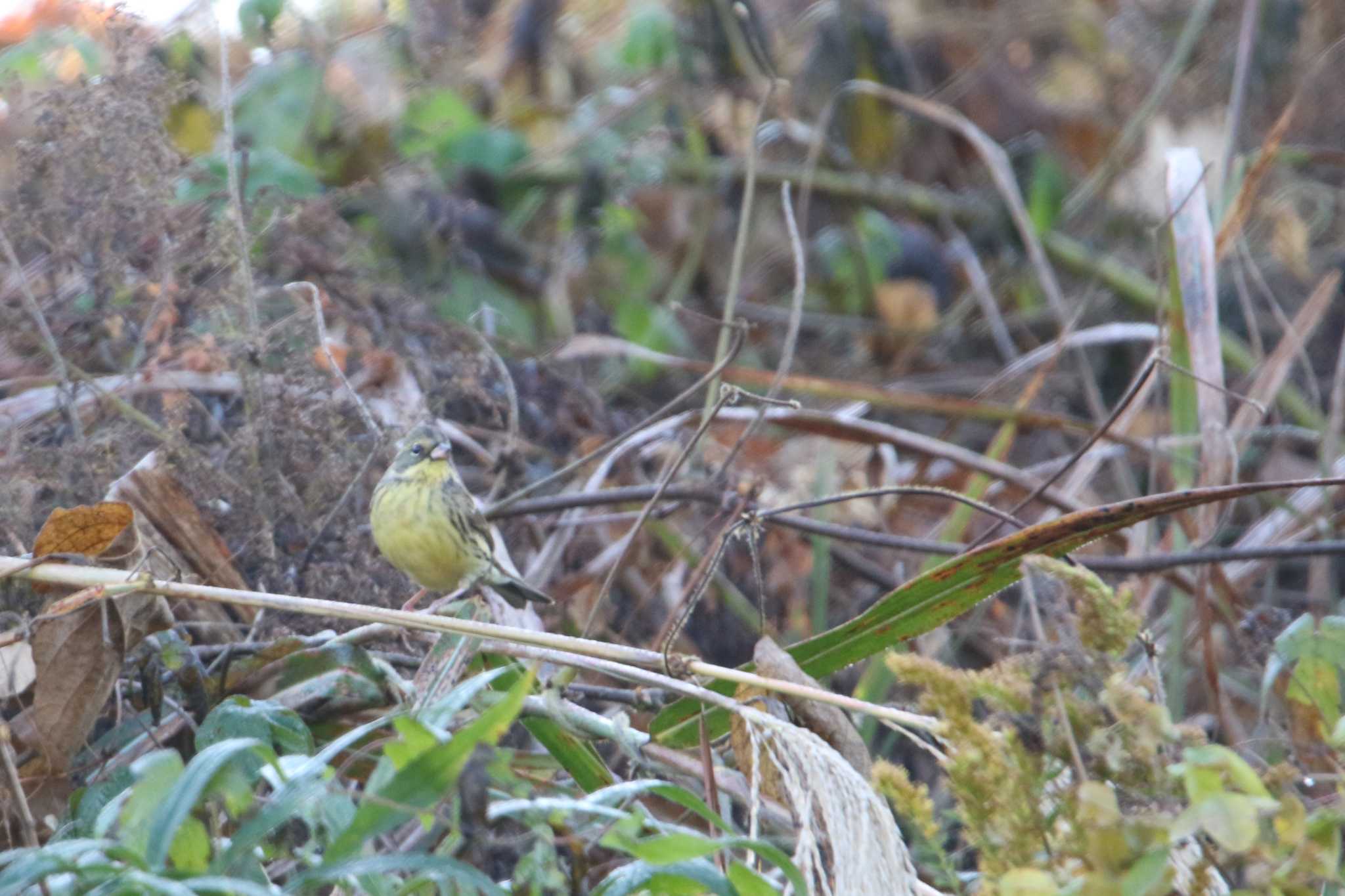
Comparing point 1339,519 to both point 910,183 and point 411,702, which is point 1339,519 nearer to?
point 411,702

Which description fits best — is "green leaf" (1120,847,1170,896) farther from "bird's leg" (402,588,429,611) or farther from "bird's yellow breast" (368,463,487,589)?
"bird's yellow breast" (368,463,487,589)

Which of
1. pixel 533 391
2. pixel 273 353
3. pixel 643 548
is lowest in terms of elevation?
pixel 643 548

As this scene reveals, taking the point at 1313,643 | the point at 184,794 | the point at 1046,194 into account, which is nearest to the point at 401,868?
the point at 184,794

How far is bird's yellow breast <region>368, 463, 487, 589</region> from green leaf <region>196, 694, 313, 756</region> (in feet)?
3.68

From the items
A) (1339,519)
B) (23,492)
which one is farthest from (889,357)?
(23,492)

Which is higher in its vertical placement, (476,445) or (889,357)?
(476,445)

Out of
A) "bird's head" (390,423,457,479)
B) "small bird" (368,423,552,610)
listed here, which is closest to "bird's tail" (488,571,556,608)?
"small bird" (368,423,552,610)

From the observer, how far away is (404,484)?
325 centimetres

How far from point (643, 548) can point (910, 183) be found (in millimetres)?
3482

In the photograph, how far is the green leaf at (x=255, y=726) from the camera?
1.90 m

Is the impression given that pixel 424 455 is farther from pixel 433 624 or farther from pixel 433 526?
pixel 433 624

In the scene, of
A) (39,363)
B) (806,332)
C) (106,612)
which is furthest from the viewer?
(806,332)

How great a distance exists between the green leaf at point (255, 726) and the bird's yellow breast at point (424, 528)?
44.2 inches

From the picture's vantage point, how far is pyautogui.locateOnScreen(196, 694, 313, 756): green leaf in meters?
1.90
